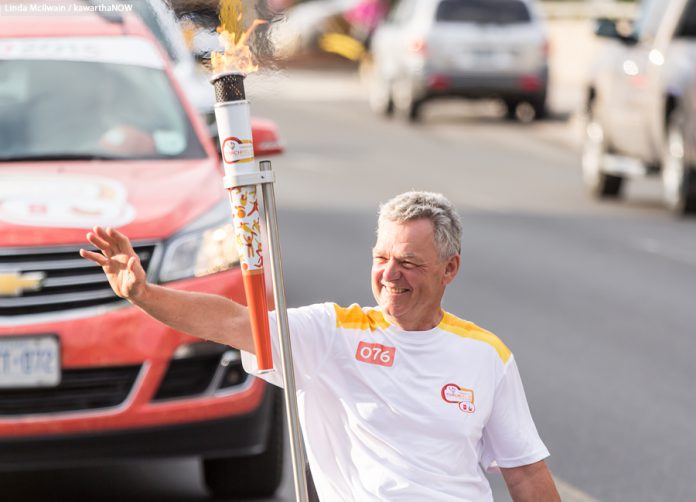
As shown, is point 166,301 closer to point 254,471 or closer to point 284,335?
point 284,335

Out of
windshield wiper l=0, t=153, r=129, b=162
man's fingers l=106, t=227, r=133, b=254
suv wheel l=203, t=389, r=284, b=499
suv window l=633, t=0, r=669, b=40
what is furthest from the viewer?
suv window l=633, t=0, r=669, b=40

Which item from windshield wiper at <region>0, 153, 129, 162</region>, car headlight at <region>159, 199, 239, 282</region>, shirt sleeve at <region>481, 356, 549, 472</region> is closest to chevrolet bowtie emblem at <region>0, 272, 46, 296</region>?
car headlight at <region>159, 199, 239, 282</region>

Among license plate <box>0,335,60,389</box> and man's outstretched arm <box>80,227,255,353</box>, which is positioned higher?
man's outstretched arm <box>80,227,255,353</box>

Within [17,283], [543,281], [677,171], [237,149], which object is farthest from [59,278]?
[677,171]

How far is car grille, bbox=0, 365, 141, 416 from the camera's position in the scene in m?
6.35

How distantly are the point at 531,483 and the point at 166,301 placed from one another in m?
1.00

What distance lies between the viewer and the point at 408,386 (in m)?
4.32

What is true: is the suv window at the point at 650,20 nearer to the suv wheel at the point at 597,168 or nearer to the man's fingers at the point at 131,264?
the suv wheel at the point at 597,168

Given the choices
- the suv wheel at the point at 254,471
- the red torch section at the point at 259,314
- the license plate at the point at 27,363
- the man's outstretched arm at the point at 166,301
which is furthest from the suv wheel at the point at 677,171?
the red torch section at the point at 259,314

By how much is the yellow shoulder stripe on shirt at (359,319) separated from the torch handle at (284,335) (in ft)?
1.35

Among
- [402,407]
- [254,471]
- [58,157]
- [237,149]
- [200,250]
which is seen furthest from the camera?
[58,157]

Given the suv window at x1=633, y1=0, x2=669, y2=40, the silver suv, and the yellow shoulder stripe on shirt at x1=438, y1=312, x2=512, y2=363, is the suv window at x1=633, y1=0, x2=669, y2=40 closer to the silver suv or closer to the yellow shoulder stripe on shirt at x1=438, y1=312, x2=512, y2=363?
the silver suv

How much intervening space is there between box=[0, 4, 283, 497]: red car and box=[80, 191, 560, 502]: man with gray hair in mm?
2064

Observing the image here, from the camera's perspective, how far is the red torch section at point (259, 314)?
12.9 feet
